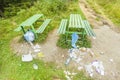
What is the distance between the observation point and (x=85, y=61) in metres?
4.63

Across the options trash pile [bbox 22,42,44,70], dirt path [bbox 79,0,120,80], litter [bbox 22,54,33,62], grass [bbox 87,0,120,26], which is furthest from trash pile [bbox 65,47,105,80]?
grass [bbox 87,0,120,26]

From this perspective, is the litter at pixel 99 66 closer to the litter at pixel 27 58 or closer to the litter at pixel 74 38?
the litter at pixel 74 38

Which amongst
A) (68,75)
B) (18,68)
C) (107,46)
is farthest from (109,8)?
(18,68)

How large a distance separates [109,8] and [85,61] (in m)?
5.15

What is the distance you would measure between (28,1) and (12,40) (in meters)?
3.57

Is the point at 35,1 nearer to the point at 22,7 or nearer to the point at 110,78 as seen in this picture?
the point at 22,7

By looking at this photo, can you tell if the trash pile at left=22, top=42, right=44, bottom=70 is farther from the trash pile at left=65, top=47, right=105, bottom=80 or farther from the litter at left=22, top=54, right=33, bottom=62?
the trash pile at left=65, top=47, right=105, bottom=80

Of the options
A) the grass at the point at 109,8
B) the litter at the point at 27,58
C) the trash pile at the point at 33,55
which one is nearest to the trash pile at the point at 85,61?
the trash pile at the point at 33,55

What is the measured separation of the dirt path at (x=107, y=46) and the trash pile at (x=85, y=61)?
0.16m

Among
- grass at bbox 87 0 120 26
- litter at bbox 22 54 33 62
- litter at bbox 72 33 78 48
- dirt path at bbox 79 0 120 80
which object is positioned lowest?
grass at bbox 87 0 120 26

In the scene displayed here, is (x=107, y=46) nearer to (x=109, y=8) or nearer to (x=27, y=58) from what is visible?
(x=27, y=58)

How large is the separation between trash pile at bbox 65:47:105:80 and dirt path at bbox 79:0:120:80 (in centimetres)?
16

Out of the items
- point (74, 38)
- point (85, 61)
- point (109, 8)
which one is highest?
point (74, 38)

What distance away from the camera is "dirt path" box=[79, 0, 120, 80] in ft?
14.6
